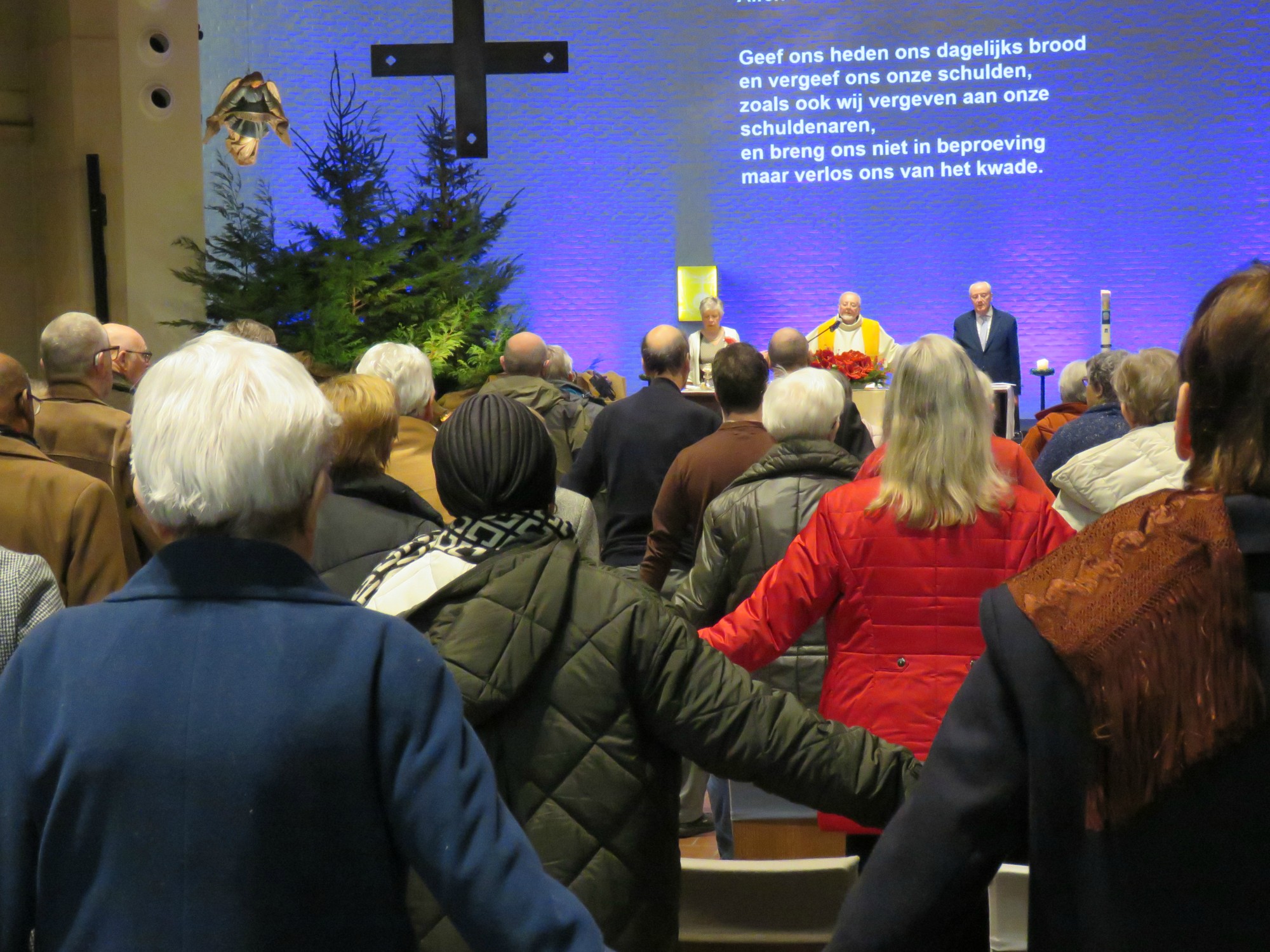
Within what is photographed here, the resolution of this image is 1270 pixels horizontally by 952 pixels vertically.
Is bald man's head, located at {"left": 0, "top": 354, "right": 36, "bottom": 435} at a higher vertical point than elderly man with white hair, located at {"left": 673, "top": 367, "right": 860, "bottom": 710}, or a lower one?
higher

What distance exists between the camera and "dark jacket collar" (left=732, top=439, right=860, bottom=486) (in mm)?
3318

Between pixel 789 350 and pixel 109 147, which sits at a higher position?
pixel 109 147

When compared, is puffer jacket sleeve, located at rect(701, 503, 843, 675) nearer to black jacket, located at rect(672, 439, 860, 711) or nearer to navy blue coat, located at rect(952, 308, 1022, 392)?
black jacket, located at rect(672, 439, 860, 711)

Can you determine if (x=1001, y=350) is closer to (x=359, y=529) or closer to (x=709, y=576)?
(x=709, y=576)

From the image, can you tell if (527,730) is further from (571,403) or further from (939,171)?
(939,171)

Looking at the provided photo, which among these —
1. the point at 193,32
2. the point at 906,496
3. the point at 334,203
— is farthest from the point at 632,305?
the point at 906,496

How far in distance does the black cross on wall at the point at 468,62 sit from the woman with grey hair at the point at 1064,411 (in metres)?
3.68

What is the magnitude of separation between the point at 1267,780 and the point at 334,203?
8258 millimetres

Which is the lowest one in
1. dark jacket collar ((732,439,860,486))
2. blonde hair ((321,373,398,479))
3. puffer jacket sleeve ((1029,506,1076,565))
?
puffer jacket sleeve ((1029,506,1076,565))

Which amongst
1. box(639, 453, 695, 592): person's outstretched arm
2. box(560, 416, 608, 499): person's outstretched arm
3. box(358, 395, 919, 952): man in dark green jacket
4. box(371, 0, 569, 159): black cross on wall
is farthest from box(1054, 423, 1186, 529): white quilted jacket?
box(371, 0, 569, 159): black cross on wall

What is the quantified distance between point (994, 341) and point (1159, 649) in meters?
10.1

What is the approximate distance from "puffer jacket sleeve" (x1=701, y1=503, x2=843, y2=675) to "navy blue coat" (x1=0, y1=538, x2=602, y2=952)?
4.11 ft

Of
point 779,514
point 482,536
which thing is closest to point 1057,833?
point 482,536

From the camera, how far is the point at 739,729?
6.11 feet
